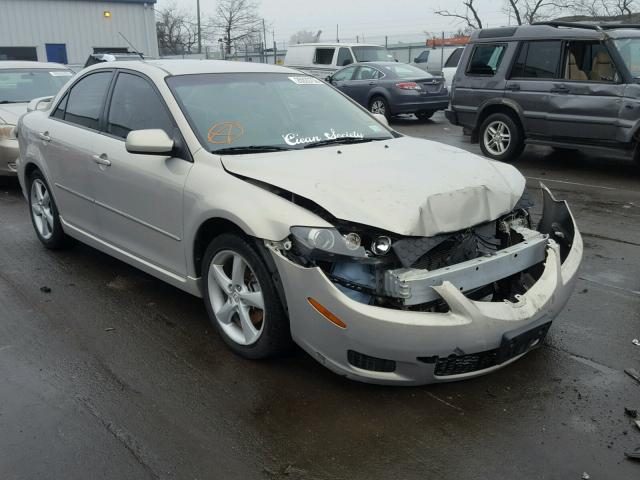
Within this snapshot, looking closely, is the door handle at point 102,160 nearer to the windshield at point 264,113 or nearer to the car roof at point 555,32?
the windshield at point 264,113

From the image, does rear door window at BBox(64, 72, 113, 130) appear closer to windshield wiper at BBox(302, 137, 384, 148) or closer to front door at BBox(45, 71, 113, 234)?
front door at BBox(45, 71, 113, 234)

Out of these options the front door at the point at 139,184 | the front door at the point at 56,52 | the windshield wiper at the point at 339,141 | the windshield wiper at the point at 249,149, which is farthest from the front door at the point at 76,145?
the front door at the point at 56,52

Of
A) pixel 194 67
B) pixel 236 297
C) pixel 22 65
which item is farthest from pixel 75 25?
pixel 236 297

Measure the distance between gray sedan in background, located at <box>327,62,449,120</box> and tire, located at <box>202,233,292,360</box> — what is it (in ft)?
40.5

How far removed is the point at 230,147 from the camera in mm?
3867

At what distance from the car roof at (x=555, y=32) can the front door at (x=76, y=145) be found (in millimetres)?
6835

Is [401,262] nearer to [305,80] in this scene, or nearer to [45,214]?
[305,80]

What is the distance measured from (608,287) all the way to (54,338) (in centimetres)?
401

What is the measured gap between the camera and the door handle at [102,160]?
4.43 metres

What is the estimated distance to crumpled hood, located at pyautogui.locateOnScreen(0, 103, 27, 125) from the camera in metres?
8.36

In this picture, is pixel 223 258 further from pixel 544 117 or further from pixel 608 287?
pixel 544 117

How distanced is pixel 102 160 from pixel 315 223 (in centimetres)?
209

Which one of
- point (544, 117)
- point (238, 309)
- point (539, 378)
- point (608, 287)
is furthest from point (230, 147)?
point (544, 117)

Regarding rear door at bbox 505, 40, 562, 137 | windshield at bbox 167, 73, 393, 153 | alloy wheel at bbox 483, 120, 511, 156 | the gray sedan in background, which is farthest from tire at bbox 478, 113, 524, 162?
windshield at bbox 167, 73, 393, 153
